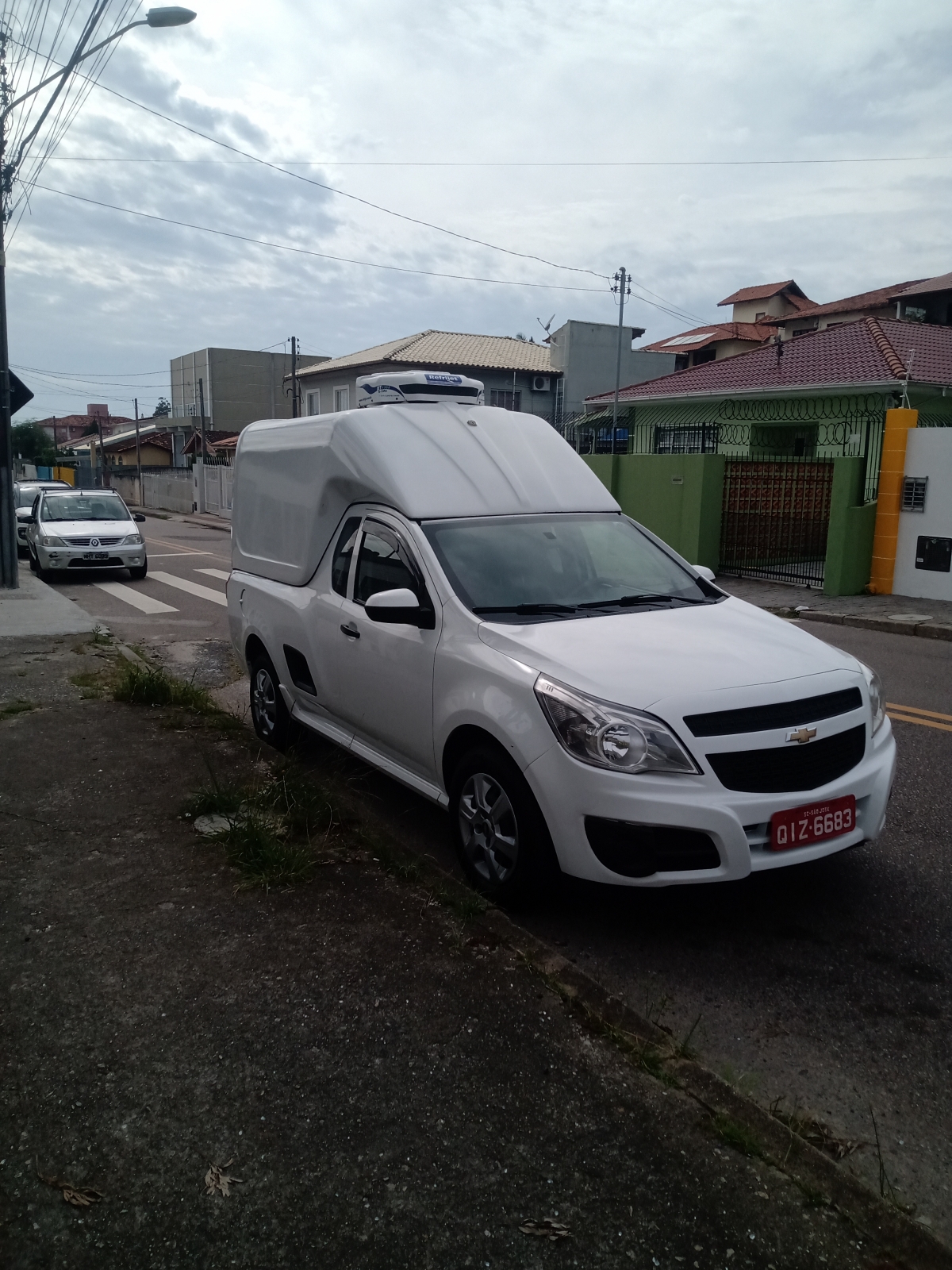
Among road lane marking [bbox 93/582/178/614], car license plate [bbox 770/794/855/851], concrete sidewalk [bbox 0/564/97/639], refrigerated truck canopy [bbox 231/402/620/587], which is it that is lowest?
road lane marking [bbox 93/582/178/614]

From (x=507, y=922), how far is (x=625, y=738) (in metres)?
0.87

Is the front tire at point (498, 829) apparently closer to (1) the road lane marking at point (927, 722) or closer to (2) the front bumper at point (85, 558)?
(1) the road lane marking at point (927, 722)

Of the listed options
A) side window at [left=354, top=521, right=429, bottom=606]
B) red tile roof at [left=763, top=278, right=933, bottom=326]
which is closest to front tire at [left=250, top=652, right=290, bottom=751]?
side window at [left=354, top=521, right=429, bottom=606]

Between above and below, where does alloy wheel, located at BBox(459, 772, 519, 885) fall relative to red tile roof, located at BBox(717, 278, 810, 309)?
below

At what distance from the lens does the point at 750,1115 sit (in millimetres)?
2758

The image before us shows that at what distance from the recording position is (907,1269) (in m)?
2.28

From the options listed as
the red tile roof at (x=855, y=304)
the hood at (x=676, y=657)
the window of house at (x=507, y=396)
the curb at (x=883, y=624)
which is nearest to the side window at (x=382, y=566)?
the hood at (x=676, y=657)

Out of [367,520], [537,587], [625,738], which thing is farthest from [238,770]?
[625,738]

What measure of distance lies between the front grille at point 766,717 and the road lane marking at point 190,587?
453 inches

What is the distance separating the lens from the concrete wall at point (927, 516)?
43.1 feet

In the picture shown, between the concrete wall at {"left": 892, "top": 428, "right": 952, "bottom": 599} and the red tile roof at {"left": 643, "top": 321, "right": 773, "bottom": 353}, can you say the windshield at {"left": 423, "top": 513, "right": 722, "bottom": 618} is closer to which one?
the concrete wall at {"left": 892, "top": 428, "right": 952, "bottom": 599}

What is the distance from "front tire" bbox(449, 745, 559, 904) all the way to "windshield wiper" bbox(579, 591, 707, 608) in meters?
0.99

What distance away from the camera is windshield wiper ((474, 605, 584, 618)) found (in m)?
4.48

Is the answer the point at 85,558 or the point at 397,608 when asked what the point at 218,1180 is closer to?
the point at 397,608
